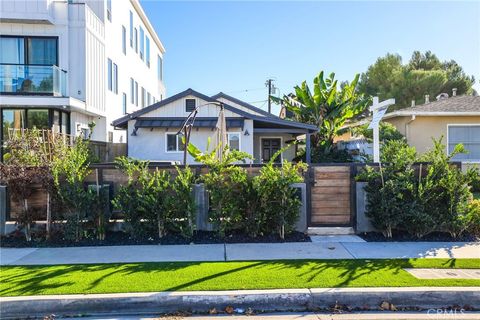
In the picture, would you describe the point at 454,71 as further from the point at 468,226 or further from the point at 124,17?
the point at 468,226

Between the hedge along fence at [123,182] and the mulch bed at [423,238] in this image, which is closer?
the mulch bed at [423,238]

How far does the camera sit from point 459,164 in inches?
314

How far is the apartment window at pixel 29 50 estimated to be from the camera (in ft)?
50.2

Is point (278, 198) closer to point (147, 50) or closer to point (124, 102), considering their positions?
point (124, 102)

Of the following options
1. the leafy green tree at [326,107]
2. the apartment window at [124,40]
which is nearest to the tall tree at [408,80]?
the leafy green tree at [326,107]

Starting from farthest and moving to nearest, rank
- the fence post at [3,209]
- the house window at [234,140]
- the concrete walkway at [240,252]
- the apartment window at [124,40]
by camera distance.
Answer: the apartment window at [124,40] → the house window at [234,140] → the fence post at [3,209] → the concrete walkway at [240,252]

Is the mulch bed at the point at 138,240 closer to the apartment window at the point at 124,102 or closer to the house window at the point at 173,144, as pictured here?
the house window at the point at 173,144

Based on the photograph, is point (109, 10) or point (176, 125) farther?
point (109, 10)

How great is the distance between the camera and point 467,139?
16.8 m

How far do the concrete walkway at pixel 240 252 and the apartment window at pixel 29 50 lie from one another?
11.1 metres

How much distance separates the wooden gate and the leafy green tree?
12498mm

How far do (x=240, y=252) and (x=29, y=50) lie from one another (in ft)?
45.8

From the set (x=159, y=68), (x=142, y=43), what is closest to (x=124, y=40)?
(x=142, y=43)

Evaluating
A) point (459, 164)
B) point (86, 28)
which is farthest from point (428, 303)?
point (86, 28)
